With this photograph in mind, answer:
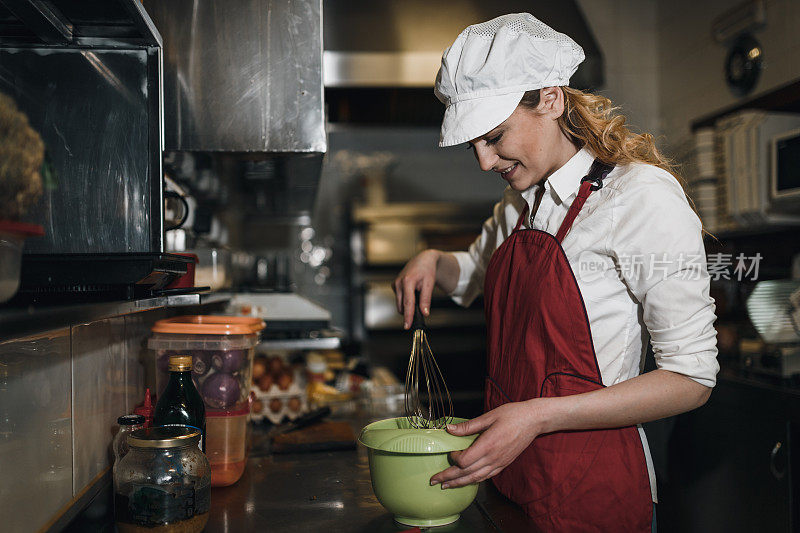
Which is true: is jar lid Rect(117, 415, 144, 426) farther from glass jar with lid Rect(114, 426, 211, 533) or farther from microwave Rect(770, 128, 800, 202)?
microwave Rect(770, 128, 800, 202)

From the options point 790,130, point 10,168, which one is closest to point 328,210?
point 790,130

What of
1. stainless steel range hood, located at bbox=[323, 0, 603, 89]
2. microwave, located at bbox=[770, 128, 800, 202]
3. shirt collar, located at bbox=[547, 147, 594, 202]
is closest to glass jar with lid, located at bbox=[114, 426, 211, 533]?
shirt collar, located at bbox=[547, 147, 594, 202]

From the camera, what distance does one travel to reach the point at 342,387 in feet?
7.80

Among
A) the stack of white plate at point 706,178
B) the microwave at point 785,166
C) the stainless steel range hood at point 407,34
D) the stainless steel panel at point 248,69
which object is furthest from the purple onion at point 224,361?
the stack of white plate at point 706,178

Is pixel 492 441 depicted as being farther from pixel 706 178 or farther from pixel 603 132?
pixel 706 178

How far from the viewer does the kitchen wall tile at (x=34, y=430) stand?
837 millimetres

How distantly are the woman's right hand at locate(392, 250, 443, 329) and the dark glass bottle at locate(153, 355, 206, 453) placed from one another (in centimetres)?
42

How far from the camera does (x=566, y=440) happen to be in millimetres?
1099

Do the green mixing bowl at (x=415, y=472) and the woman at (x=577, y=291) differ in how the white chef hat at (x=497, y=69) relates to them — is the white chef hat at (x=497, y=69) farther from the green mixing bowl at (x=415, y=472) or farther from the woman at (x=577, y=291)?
Answer: the green mixing bowl at (x=415, y=472)

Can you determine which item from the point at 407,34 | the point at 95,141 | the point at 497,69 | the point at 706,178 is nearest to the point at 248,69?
the point at 95,141

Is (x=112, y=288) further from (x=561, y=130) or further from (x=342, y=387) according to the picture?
(x=342, y=387)

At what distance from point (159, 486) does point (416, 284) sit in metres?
0.69

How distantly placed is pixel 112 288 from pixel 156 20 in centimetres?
64

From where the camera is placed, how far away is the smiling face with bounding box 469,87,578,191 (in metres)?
1.14
